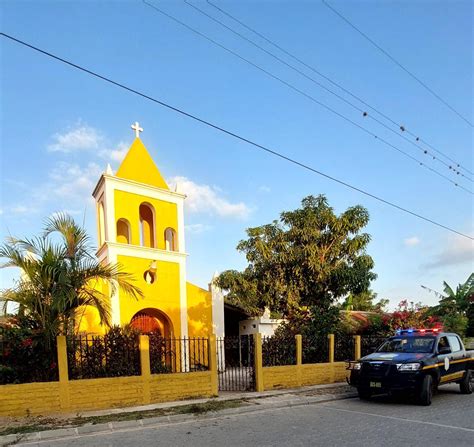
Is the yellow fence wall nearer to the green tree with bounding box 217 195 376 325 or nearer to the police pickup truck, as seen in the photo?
the police pickup truck

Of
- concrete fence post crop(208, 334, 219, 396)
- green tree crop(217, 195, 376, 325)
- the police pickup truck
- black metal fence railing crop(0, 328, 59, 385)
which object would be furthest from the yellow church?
the police pickup truck

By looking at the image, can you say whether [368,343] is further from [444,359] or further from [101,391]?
[101,391]

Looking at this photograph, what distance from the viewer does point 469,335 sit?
24344 millimetres

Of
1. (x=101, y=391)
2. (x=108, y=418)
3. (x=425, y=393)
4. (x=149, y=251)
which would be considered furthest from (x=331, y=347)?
(x=108, y=418)

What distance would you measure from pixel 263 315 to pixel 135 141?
30.8 feet

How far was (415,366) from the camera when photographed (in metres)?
10.6

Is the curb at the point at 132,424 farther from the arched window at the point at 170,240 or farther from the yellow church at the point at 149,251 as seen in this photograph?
the arched window at the point at 170,240

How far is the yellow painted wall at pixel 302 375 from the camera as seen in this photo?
1337 centimetres

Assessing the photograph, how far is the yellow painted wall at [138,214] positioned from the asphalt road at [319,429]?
916 cm

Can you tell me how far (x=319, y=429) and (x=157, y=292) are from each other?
10239 mm

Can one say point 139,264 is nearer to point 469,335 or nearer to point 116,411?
point 116,411

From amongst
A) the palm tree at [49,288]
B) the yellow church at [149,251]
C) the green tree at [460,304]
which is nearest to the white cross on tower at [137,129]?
the yellow church at [149,251]

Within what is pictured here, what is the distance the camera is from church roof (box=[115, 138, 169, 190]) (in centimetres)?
1809

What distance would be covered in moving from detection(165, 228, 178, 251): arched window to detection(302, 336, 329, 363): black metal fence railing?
6372 millimetres
